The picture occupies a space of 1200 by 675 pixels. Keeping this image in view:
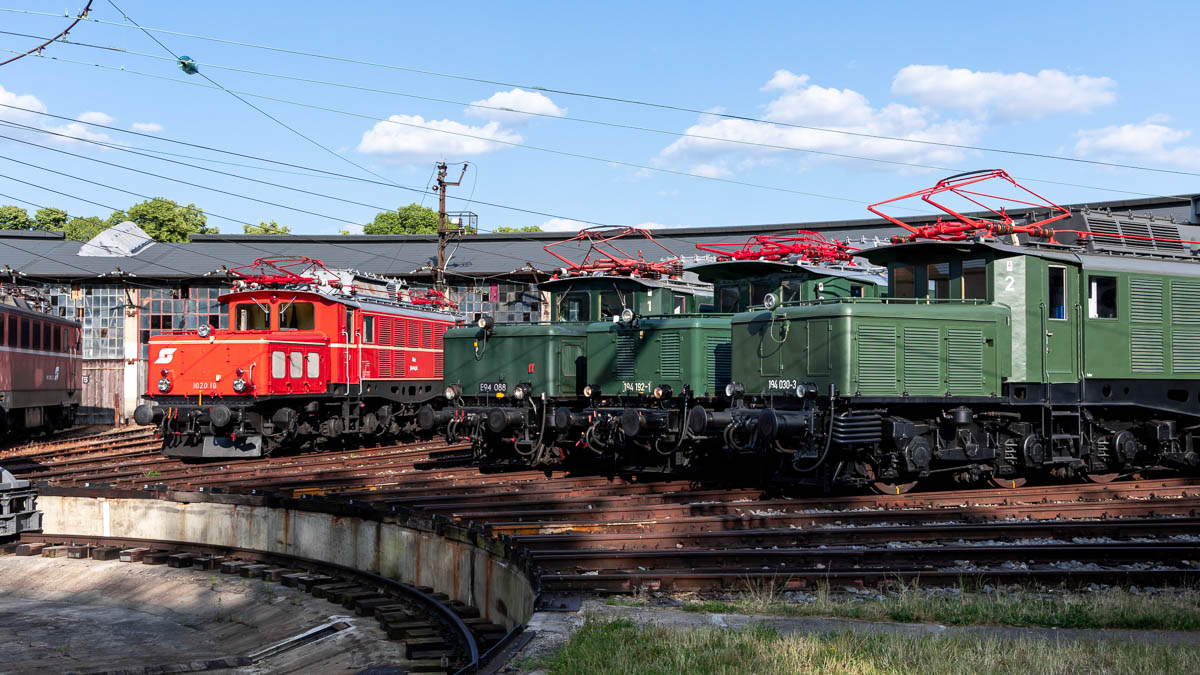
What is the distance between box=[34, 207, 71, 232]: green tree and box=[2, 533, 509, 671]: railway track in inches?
2689

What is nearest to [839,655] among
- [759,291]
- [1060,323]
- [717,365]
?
[1060,323]

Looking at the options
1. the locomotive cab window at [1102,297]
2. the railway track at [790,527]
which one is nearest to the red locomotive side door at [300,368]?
the railway track at [790,527]

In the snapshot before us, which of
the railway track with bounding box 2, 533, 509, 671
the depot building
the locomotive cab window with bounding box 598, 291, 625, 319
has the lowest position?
the railway track with bounding box 2, 533, 509, 671

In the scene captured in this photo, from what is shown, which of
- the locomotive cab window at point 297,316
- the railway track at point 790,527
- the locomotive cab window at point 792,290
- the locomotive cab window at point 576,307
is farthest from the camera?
the locomotive cab window at point 297,316

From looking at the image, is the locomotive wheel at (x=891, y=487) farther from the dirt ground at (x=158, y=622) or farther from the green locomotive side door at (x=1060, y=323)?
the dirt ground at (x=158, y=622)

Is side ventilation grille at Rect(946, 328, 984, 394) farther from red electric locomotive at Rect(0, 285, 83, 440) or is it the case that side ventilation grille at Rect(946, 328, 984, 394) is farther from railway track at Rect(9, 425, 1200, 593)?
red electric locomotive at Rect(0, 285, 83, 440)

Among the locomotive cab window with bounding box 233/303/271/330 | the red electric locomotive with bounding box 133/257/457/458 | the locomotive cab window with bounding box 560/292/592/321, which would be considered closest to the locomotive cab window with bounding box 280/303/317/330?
the red electric locomotive with bounding box 133/257/457/458

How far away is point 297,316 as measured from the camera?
22.8 m

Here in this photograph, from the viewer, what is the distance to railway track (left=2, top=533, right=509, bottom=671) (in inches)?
404

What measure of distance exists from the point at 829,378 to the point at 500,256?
105 feet

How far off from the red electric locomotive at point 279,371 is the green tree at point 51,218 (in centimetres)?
6141

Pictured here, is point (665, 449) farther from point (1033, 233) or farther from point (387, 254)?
point (387, 254)

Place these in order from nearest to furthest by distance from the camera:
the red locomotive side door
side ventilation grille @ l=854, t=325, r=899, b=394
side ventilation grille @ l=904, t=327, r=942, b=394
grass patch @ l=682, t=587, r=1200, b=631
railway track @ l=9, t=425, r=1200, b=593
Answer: grass patch @ l=682, t=587, r=1200, b=631 → railway track @ l=9, t=425, r=1200, b=593 → side ventilation grille @ l=854, t=325, r=899, b=394 → side ventilation grille @ l=904, t=327, r=942, b=394 → the red locomotive side door

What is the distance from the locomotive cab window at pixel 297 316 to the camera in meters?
22.8
